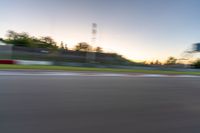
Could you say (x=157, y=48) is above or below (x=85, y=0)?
below

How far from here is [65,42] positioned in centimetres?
5162

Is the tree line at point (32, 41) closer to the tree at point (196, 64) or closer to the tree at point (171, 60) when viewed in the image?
the tree at point (171, 60)

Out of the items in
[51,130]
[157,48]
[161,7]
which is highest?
[161,7]

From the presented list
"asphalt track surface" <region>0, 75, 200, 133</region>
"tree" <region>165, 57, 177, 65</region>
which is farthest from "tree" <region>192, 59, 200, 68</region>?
"asphalt track surface" <region>0, 75, 200, 133</region>

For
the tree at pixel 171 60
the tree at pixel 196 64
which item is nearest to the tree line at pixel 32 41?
the tree at pixel 171 60

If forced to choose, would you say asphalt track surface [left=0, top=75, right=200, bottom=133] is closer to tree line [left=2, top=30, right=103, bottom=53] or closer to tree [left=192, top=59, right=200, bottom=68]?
tree [left=192, top=59, right=200, bottom=68]

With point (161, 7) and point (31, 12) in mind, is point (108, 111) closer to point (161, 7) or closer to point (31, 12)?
point (161, 7)

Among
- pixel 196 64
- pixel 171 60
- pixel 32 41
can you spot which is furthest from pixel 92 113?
pixel 32 41

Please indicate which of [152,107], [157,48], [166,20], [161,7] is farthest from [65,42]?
[152,107]

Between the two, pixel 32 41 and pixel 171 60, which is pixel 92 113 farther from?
pixel 32 41

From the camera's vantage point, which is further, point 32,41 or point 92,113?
point 32,41

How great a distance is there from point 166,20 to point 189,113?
2241 cm

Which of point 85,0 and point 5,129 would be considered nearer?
point 5,129

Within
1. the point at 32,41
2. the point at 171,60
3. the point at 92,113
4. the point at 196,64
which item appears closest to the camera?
the point at 92,113
